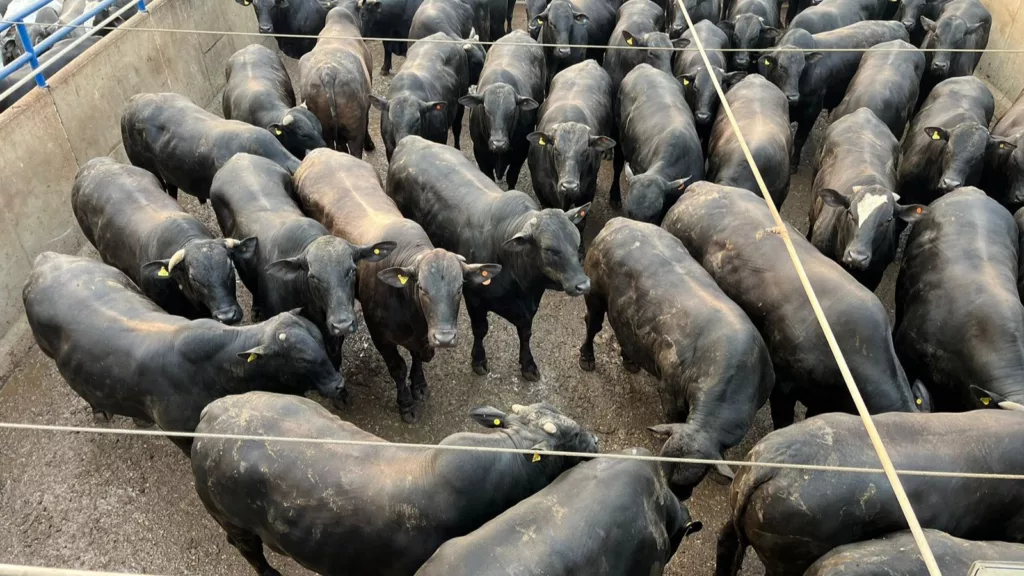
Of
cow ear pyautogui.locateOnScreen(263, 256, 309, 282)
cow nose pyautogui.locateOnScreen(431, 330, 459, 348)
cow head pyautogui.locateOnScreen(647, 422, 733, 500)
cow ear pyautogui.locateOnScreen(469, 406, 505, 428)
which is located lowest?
cow head pyautogui.locateOnScreen(647, 422, 733, 500)

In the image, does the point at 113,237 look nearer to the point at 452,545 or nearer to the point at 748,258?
the point at 452,545

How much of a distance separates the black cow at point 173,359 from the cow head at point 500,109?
3469 millimetres

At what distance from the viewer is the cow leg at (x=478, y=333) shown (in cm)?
605

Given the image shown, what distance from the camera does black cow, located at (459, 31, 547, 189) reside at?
7.65 metres

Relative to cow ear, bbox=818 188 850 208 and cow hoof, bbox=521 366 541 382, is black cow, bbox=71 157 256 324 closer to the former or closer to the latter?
cow hoof, bbox=521 366 541 382

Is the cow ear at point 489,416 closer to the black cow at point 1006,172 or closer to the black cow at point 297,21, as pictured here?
the black cow at point 1006,172

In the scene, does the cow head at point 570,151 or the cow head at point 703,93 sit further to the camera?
the cow head at point 703,93

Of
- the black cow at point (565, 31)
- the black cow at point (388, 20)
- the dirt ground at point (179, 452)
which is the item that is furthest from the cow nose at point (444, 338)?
the black cow at point (388, 20)

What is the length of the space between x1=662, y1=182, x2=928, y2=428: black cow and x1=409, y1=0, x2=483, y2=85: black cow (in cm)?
481

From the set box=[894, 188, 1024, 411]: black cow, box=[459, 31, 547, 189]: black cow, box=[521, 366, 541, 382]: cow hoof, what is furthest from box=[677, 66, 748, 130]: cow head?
box=[521, 366, 541, 382]: cow hoof

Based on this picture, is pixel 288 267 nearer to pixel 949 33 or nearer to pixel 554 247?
pixel 554 247

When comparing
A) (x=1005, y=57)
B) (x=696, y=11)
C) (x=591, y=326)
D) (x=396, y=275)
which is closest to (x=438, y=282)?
(x=396, y=275)

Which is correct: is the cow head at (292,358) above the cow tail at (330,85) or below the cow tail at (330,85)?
below

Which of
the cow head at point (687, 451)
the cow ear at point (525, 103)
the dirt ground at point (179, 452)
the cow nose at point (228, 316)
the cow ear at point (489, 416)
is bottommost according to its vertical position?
the dirt ground at point (179, 452)
